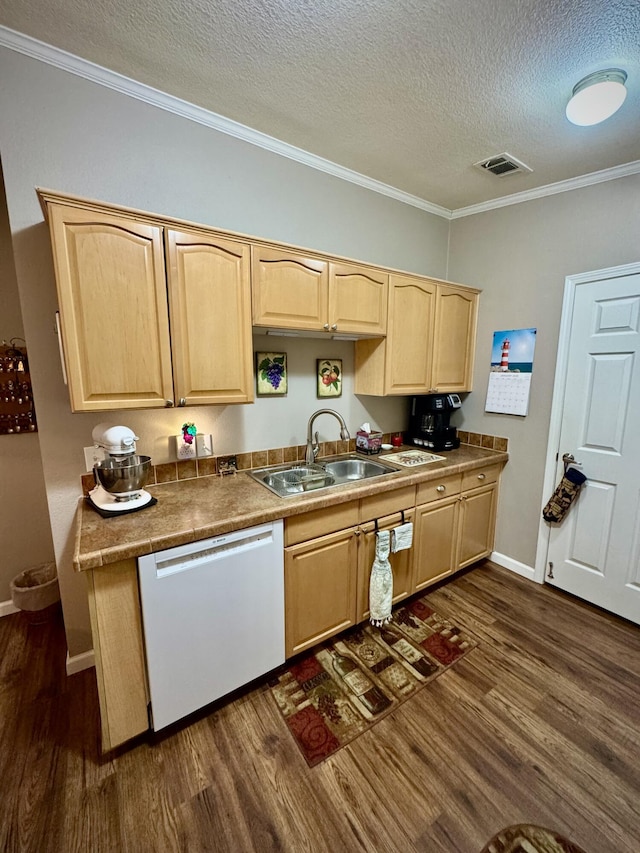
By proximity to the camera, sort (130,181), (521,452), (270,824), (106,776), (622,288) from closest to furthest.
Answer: (270,824) → (106,776) → (130,181) → (622,288) → (521,452)

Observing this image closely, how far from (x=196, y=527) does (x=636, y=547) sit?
2539mm

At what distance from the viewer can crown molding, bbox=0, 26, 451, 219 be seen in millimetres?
1363

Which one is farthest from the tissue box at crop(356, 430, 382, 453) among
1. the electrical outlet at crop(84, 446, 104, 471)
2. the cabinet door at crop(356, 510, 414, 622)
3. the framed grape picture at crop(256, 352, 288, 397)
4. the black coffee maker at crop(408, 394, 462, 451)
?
the electrical outlet at crop(84, 446, 104, 471)

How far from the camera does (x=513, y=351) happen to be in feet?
8.34

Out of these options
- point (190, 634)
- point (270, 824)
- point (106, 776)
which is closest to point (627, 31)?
point (190, 634)

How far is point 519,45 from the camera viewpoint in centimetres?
133

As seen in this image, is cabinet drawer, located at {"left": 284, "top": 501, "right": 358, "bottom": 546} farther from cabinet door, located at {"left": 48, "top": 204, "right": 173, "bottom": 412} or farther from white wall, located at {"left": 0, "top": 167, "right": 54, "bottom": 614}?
white wall, located at {"left": 0, "top": 167, "right": 54, "bottom": 614}

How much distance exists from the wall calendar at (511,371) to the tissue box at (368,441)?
97 cm

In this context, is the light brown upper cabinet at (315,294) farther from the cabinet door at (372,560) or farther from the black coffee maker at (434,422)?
the cabinet door at (372,560)

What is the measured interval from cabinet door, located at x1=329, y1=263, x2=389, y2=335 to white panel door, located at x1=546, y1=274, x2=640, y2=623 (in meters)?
1.28

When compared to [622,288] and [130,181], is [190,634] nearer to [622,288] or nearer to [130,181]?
[130,181]

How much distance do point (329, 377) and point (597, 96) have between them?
1.77 metres

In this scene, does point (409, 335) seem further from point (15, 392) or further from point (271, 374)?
point (15, 392)

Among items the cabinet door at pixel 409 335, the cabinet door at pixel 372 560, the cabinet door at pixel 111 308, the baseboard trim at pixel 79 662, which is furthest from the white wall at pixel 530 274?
the baseboard trim at pixel 79 662
